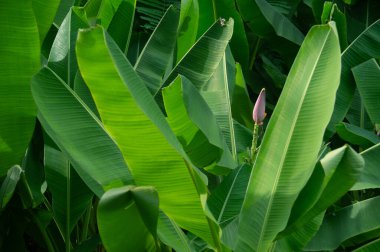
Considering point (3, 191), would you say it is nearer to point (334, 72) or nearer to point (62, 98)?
point (62, 98)

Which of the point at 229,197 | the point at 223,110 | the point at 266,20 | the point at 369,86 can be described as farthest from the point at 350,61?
the point at 229,197

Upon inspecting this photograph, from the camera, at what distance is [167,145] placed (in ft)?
4.50

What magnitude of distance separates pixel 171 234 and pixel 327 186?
0.35 m

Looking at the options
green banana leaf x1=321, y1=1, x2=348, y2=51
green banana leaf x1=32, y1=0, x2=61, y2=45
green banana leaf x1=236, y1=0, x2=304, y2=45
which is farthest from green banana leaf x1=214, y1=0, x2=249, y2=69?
green banana leaf x1=32, y1=0, x2=61, y2=45

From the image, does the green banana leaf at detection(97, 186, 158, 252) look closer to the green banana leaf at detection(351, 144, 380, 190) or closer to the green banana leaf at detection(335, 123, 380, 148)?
the green banana leaf at detection(351, 144, 380, 190)

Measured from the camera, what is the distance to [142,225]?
138 centimetres

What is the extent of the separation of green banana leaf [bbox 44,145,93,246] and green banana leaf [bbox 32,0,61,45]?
0.31m

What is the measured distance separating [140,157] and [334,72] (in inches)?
16.9

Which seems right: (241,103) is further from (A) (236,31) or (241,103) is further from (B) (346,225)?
(B) (346,225)

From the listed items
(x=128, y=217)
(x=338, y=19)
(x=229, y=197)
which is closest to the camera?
(x=128, y=217)

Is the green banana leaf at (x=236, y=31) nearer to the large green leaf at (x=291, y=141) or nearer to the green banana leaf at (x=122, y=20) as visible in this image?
the green banana leaf at (x=122, y=20)

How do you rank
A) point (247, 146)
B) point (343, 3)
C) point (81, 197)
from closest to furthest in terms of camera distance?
point (81, 197) < point (247, 146) < point (343, 3)

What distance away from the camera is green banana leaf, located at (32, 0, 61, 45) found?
6.04 ft

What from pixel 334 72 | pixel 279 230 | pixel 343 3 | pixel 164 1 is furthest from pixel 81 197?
pixel 343 3
